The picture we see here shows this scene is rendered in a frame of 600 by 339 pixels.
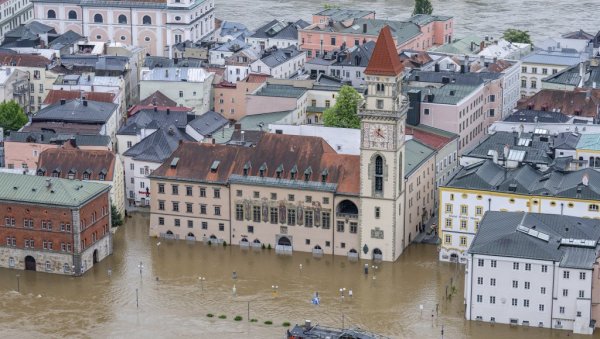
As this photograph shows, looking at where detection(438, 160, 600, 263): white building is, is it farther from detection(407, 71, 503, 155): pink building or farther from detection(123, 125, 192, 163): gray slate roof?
detection(123, 125, 192, 163): gray slate roof

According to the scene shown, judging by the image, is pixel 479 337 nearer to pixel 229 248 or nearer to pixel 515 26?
pixel 229 248

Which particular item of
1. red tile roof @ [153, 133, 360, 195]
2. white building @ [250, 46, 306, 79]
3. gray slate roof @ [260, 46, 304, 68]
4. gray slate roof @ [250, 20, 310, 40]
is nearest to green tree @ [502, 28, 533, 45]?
gray slate roof @ [250, 20, 310, 40]

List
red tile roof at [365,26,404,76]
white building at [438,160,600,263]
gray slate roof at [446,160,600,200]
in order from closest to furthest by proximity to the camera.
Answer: white building at [438,160,600,263]
gray slate roof at [446,160,600,200]
red tile roof at [365,26,404,76]

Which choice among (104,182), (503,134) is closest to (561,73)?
(503,134)

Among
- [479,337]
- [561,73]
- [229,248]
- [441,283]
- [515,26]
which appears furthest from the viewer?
[515,26]

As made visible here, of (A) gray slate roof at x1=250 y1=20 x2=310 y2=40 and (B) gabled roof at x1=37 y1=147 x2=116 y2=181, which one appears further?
(A) gray slate roof at x1=250 y1=20 x2=310 y2=40

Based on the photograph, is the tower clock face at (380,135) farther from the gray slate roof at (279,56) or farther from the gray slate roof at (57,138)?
the gray slate roof at (279,56)
